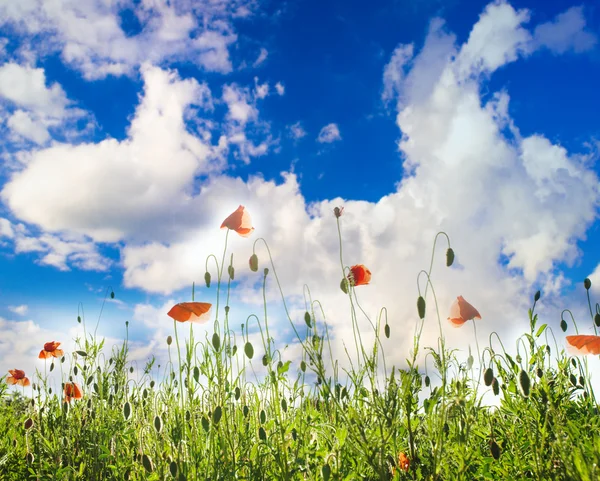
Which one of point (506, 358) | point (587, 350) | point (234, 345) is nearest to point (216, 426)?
point (234, 345)

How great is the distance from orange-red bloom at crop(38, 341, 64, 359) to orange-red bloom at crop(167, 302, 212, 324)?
2889 millimetres

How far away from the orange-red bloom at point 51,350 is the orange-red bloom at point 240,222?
2779 millimetres

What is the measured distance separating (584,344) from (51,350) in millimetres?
4620

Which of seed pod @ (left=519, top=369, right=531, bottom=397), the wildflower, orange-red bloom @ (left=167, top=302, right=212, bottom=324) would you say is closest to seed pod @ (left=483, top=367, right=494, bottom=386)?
seed pod @ (left=519, top=369, right=531, bottom=397)

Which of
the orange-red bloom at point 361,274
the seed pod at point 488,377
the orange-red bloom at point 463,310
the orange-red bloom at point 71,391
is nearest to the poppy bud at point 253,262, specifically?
the orange-red bloom at point 361,274

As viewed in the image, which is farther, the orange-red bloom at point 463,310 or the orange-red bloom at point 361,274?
the orange-red bloom at point 361,274

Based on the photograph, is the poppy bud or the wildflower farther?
the poppy bud

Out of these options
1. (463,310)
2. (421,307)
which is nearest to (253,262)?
(421,307)

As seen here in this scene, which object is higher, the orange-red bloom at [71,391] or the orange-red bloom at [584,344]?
the orange-red bloom at [71,391]

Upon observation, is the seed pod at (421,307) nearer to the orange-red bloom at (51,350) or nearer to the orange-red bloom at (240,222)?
the orange-red bloom at (240,222)

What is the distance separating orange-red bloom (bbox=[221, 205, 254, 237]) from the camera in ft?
10.8

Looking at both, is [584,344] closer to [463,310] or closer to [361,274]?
[463,310]

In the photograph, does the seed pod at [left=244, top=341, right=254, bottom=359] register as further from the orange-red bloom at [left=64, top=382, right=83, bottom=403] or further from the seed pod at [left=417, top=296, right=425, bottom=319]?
the orange-red bloom at [left=64, top=382, right=83, bottom=403]

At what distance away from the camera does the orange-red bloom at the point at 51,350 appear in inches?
197
